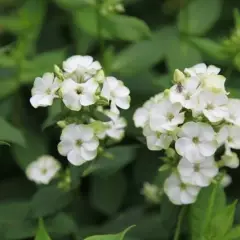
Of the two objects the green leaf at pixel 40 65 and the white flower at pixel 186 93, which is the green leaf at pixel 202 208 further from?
the green leaf at pixel 40 65

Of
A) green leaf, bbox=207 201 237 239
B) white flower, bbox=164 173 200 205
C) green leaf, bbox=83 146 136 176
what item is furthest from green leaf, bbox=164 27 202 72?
green leaf, bbox=207 201 237 239

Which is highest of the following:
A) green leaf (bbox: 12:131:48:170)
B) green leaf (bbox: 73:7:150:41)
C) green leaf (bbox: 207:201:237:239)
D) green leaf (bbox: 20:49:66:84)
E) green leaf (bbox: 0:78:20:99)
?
green leaf (bbox: 73:7:150:41)

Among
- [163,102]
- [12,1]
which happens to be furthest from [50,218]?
[12,1]

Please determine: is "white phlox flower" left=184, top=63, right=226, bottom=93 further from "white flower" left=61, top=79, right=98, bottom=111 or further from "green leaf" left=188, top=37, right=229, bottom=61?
"green leaf" left=188, top=37, right=229, bottom=61

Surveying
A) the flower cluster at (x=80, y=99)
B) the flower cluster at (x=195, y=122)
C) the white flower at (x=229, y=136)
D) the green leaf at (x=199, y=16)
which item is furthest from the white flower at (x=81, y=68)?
the green leaf at (x=199, y=16)

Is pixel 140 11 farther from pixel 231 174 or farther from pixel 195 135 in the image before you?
pixel 195 135
